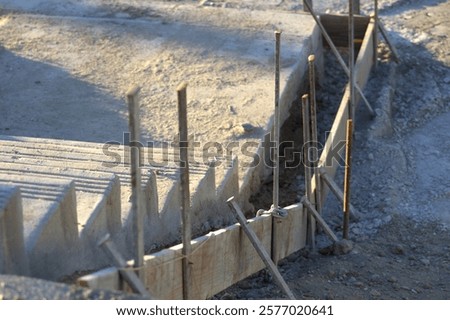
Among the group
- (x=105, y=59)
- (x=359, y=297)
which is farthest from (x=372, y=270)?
(x=105, y=59)

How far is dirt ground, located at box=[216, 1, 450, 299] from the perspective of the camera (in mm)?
8938

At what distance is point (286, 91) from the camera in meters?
11.3

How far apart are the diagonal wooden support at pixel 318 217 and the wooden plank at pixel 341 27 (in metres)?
4.06

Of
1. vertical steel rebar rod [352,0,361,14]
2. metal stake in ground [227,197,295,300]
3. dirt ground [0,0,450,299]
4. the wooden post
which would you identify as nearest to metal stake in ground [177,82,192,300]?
metal stake in ground [227,197,295,300]

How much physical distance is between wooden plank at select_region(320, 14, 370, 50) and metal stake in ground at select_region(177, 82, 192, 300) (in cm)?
630

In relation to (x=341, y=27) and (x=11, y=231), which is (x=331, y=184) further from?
(x=11, y=231)

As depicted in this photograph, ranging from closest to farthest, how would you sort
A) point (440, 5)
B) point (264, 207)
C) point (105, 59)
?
point (264, 207) → point (105, 59) → point (440, 5)

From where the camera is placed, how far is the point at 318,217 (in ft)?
30.8

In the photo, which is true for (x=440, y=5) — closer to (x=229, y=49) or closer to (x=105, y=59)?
(x=229, y=49)

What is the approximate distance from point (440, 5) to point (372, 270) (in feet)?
19.3

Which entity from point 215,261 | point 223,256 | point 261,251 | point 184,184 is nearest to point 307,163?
point 261,251

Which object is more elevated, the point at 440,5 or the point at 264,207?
the point at 440,5

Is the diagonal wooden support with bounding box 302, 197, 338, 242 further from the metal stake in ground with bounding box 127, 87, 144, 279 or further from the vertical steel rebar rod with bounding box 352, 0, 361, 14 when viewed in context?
the vertical steel rebar rod with bounding box 352, 0, 361, 14

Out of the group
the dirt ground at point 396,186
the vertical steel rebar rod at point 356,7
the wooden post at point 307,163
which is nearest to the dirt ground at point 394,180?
the dirt ground at point 396,186
